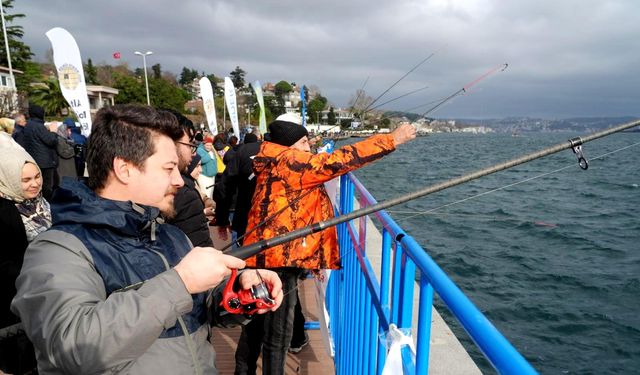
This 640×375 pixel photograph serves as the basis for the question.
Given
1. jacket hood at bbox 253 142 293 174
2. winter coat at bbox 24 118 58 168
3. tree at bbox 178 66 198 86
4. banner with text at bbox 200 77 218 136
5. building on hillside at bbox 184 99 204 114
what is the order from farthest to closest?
tree at bbox 178 66 198 86 → building on hillside at bbox 184 99 204 114 → banner with text at bbox 200 77 218 136 → winter coat at bbox 24 118 58 168 → jacket hood at bbox 253 142 293 174

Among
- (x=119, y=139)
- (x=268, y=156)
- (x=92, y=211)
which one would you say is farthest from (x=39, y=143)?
(x=92, y=211)

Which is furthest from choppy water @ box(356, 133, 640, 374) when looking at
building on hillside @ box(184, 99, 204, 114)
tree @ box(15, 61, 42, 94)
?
building on hillside @ box(184, 99, 204, 114)

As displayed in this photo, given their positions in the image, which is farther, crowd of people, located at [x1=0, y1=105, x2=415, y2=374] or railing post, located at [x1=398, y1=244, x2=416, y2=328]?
railing post, located at [x1=398, y1=244, x2=416, y2=328]

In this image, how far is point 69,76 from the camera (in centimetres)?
→ 926

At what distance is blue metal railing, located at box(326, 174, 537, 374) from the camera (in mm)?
1087

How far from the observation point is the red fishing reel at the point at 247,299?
1.68m

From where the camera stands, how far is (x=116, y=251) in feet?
A: 4.49

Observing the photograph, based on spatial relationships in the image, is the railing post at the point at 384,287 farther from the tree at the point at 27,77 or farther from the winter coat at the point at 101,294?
the tree at the point at 27,77

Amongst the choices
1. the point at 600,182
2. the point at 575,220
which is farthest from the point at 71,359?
the point at 600,182

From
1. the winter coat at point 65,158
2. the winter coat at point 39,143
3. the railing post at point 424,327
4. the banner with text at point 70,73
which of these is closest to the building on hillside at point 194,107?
the banner with text at point 70,73

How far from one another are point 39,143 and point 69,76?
7.15ft

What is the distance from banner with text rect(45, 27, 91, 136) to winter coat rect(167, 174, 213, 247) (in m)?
7.60

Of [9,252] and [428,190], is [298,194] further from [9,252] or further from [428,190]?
[9,252]

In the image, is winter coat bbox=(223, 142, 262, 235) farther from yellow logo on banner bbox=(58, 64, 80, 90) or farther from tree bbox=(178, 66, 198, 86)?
tree bbox=(178, 66, 198, 86)
